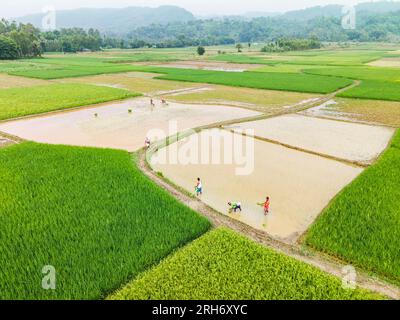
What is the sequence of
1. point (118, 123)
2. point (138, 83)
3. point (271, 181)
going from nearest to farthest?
point (271, 181), point (118, 123), point (138, 83)

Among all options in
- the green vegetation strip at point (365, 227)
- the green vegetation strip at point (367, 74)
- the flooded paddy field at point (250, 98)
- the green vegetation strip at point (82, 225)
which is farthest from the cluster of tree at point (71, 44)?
the green vegetation strip at point (365, 227)

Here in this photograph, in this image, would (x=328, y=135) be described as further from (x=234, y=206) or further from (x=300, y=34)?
(x=300, y=34)

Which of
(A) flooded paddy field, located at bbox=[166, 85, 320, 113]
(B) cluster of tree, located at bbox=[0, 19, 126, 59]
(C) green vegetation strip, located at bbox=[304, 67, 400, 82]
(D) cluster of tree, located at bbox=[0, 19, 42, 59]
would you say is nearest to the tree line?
(B) cluster of tree, located at bbox=[0, 19, 126, 59]

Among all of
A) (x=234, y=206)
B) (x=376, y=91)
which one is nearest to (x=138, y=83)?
(x=376, y=91)

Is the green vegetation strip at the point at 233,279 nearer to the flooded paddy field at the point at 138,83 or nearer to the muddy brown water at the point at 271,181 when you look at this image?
the muddy brown water at the point at 271,181

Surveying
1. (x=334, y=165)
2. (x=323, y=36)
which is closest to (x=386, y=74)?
(x=334, y=165)

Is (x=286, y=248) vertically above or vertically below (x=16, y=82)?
below

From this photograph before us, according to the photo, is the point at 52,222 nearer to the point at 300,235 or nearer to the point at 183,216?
the point at 183,216
